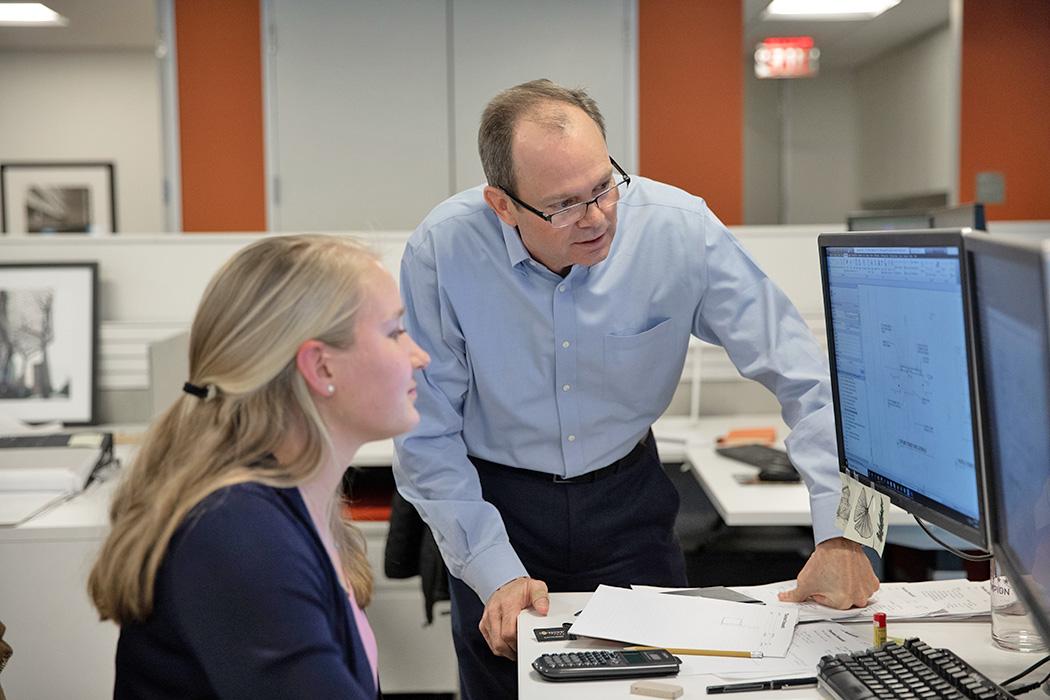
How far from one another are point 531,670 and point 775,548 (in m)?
2.04

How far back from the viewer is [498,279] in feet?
6.04

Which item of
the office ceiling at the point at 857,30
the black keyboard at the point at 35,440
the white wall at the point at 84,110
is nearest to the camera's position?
the black keyboard at the point at 35,440

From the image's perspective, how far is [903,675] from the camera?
1198 mm

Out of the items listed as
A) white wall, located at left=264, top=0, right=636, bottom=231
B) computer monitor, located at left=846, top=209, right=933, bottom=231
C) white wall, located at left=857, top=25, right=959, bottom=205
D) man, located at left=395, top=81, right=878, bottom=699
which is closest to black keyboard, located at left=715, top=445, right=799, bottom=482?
computer monitor, located at left=846, top=209, right=933, bottom=231

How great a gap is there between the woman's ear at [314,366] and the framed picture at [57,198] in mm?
7207

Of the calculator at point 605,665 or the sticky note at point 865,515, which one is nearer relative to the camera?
the calculator at point 605,665

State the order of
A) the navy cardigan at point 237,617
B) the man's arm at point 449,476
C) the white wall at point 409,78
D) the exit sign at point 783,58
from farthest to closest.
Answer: the exit sign at point 783,58 < the white wall at point 409,78 < the man's arm at point 449,476 < the navy cardigan at point 237,617

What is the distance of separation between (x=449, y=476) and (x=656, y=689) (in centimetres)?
60

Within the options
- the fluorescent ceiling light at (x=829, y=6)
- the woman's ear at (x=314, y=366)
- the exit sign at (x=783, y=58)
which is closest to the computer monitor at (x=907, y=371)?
the woman's ear at (x=314, y=366)

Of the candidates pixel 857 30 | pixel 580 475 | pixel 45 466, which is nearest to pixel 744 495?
pixel 580 475

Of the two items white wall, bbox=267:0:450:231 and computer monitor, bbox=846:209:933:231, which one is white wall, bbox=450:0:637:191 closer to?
white wall, bbox=267:0:450:231

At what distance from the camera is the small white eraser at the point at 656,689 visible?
A: 126 centimetres

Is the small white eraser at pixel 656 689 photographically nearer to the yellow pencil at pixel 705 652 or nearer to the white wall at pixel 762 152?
the yellow pencil at pixel 705 652

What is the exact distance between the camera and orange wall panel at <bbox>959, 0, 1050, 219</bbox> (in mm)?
5359
